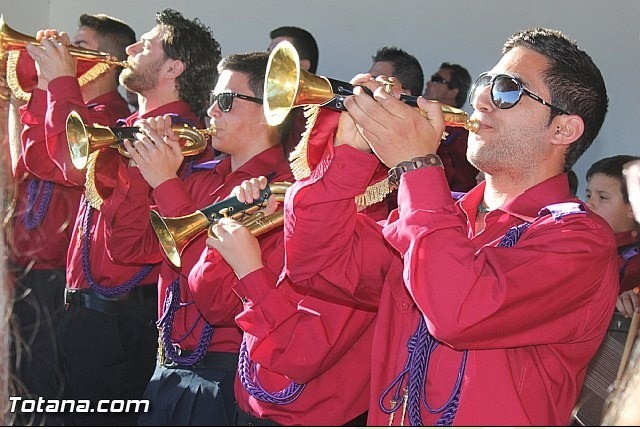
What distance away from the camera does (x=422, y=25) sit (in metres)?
5.47

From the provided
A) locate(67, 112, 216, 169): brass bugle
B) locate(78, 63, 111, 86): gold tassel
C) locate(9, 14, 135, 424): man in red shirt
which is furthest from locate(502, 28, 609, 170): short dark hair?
locate(78, 63, 111, 86): gold tassel

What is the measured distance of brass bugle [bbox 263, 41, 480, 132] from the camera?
7.51 feet

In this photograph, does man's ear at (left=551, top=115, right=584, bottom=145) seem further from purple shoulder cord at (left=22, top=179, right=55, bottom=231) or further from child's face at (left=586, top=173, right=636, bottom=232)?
purple shoulder cord at (left=22, top=179, right=55, bottom=231)

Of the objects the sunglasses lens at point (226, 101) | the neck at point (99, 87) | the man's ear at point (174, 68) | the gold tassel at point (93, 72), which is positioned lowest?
the neck at point (99, 87)

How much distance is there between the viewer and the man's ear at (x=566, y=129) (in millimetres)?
2422

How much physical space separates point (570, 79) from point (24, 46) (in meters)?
2.81

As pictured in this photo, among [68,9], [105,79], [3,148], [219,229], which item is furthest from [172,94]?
[3,148]

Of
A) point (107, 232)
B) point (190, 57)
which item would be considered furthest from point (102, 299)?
point (190, 57)

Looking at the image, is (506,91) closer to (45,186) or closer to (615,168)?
(615,168)

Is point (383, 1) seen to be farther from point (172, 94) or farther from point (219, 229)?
point (219, 229)

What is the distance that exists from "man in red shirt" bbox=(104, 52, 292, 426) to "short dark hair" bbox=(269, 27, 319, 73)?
151cm

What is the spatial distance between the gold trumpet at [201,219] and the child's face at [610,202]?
1.52 metres

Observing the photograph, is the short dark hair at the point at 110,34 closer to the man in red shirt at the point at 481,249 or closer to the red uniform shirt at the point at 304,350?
the red uniform shirt at the point at 304,350

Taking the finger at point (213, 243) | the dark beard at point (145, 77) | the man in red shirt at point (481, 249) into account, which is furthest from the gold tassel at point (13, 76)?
the man in red shirt at point (481, 249)
